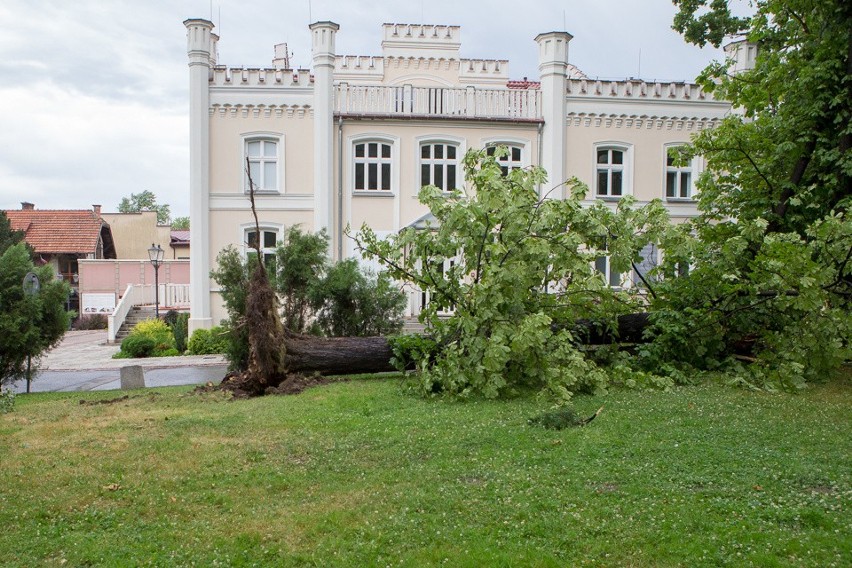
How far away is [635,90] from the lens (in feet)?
89.2

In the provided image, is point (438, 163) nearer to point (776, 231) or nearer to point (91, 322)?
point (776, 231)

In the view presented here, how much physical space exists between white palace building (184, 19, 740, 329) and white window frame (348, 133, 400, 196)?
0.04 meters

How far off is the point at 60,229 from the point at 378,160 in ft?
106

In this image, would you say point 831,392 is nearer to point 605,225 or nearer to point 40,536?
point 605,225

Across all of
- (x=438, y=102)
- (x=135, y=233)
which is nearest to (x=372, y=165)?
(x=438, y=102)

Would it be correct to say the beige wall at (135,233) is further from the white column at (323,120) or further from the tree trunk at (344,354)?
the tree trunk at (344,354)

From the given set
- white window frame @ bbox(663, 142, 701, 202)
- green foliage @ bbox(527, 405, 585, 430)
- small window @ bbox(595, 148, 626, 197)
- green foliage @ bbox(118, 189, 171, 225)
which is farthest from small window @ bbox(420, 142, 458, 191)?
green foliage @ bbox(118, 189, 171, 225)

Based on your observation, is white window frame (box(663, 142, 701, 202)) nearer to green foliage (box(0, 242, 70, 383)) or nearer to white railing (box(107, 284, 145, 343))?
green foliage (box(0, 242, 70, 383))

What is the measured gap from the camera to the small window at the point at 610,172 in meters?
27.4

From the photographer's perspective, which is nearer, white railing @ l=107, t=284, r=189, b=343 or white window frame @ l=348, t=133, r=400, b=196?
white window frame @ l=348, t=133, r=400, b=196

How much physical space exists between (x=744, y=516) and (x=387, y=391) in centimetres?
666

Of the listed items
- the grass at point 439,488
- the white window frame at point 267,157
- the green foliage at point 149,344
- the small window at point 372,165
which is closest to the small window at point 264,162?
the white window frame at point 267,157

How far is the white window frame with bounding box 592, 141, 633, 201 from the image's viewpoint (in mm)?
27188

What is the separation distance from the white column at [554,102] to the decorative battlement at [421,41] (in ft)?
23.5
